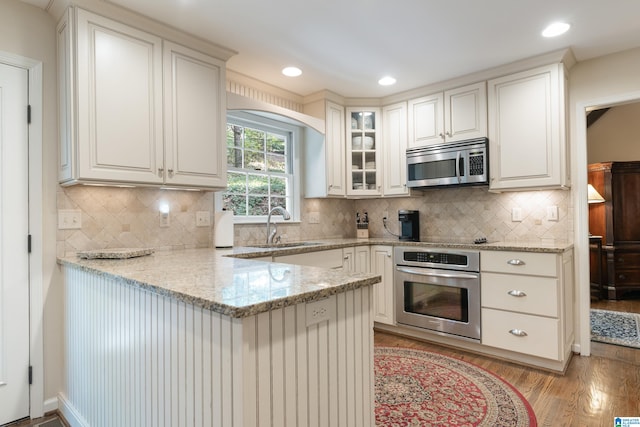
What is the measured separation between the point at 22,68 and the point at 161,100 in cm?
75

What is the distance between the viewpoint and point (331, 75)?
321 centimetres

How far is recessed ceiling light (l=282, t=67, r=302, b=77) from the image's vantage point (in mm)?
3048

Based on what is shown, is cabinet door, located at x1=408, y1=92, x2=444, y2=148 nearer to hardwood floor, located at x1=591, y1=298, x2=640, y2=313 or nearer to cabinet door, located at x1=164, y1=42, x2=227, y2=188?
cabinet door, located at x1=164, y1=42, x2=227, y2=188

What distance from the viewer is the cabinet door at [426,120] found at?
11.2 ft

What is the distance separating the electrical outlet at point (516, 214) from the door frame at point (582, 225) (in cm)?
41

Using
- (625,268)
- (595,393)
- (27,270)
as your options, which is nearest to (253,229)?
(27,270)

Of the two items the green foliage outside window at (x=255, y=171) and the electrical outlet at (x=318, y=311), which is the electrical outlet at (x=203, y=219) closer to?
the green foliage outside window at (x=255, y=171)

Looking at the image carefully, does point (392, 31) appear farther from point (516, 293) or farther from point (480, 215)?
point (516, 293)

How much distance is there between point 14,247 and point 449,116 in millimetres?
3384

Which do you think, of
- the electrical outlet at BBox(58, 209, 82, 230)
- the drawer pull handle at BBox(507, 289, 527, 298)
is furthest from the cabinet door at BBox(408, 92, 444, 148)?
the electrical outlet at BBox(58, 209, 82, 230)

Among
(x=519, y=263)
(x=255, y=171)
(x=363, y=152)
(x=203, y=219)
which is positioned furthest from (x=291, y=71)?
(x=519, y=263)

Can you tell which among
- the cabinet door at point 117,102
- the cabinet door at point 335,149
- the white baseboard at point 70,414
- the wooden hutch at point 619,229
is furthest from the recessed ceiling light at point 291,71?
the wooden hutch at point 619,229

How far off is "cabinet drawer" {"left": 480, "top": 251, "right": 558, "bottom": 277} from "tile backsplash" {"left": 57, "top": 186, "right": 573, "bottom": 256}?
56 cm

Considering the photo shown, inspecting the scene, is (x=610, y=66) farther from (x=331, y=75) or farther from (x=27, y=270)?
(x=27, y=270)
